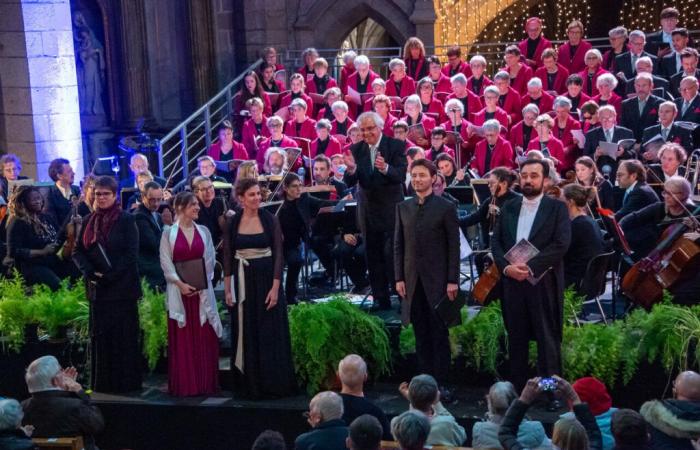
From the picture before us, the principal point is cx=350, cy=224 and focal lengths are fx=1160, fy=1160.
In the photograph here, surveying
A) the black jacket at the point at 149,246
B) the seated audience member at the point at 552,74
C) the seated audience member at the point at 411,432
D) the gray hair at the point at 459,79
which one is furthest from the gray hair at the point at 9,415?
the seated audience member at the point at 552,74

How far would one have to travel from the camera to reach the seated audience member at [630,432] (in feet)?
17.3

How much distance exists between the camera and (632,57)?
42.6 feet

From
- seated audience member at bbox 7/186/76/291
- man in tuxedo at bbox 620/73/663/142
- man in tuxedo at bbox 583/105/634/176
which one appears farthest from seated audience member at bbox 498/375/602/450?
man in tuxedo at bbox 620/73/663/142

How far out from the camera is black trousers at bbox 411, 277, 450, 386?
7637 mm

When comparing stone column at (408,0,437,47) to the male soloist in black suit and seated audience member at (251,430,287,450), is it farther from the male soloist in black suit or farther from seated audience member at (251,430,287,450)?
seated audience member at (251,430,287,450)

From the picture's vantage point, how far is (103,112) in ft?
56.0

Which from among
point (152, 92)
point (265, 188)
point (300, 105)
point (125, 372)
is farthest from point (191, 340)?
point (152, 92)

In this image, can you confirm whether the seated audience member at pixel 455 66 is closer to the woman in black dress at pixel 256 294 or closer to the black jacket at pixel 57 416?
the woman in black dress at pixel 256 294

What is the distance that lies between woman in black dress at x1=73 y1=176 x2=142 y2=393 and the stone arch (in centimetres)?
850

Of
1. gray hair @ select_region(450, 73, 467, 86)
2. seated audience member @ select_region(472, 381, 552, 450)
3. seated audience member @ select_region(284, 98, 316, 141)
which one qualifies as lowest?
seated audience member @ select_region(472, 381, 552, 450)

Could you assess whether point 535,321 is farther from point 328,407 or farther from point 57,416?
point 57,416

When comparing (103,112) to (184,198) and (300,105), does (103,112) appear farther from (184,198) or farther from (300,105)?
(184,198)

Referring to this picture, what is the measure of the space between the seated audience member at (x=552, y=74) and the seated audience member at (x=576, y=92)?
0.56 meters

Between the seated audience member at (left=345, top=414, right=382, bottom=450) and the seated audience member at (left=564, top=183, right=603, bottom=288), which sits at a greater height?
the seated audience member at (left=564, top=183, right=603, bottom=288)
